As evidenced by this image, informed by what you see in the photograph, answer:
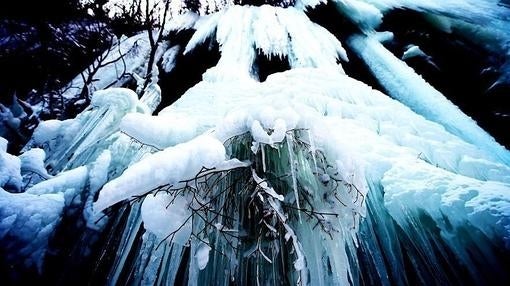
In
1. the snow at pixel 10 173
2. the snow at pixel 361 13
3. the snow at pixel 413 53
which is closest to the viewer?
the snow at pixel 10 173

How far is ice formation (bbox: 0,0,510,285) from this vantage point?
1.56m

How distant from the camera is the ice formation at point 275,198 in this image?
156cm

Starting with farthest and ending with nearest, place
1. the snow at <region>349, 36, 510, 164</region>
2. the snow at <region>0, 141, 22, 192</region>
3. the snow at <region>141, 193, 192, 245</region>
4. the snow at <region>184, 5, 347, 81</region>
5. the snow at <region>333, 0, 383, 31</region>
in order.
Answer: the snow at <region>333, 0, 383, 31</region> → the snow at <region>184, 5, 347, 81</region> → the snow at <region>349, 36, 510, 164</region> → the snow at <region>0, 141, 22, 192</region> → the snow at <region>141, 193, 192, 245</region>

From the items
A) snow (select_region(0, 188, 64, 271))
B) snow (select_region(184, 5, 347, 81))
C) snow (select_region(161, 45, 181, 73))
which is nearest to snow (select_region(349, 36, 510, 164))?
snow (select_region(184, 5, 347, 81))

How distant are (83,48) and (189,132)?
232 inches

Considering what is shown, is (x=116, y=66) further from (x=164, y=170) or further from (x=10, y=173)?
(x=164, y=170)

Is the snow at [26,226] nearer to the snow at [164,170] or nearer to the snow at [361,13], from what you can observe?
the snow at [164,170]

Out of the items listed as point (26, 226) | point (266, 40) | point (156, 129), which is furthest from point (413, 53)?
point (26, 226)

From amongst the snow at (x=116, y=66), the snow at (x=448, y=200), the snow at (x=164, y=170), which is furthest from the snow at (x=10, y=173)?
the snow at (x=116, y=66)

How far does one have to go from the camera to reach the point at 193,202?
5.63ft

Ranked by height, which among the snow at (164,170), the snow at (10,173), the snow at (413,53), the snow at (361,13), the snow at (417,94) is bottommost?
the snow at (417,94)

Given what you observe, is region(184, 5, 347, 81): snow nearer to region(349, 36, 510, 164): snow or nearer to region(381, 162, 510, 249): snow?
region(349, 36, 510, 164): snow

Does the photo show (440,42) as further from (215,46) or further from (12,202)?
(12,202)

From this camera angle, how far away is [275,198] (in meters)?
1.81
